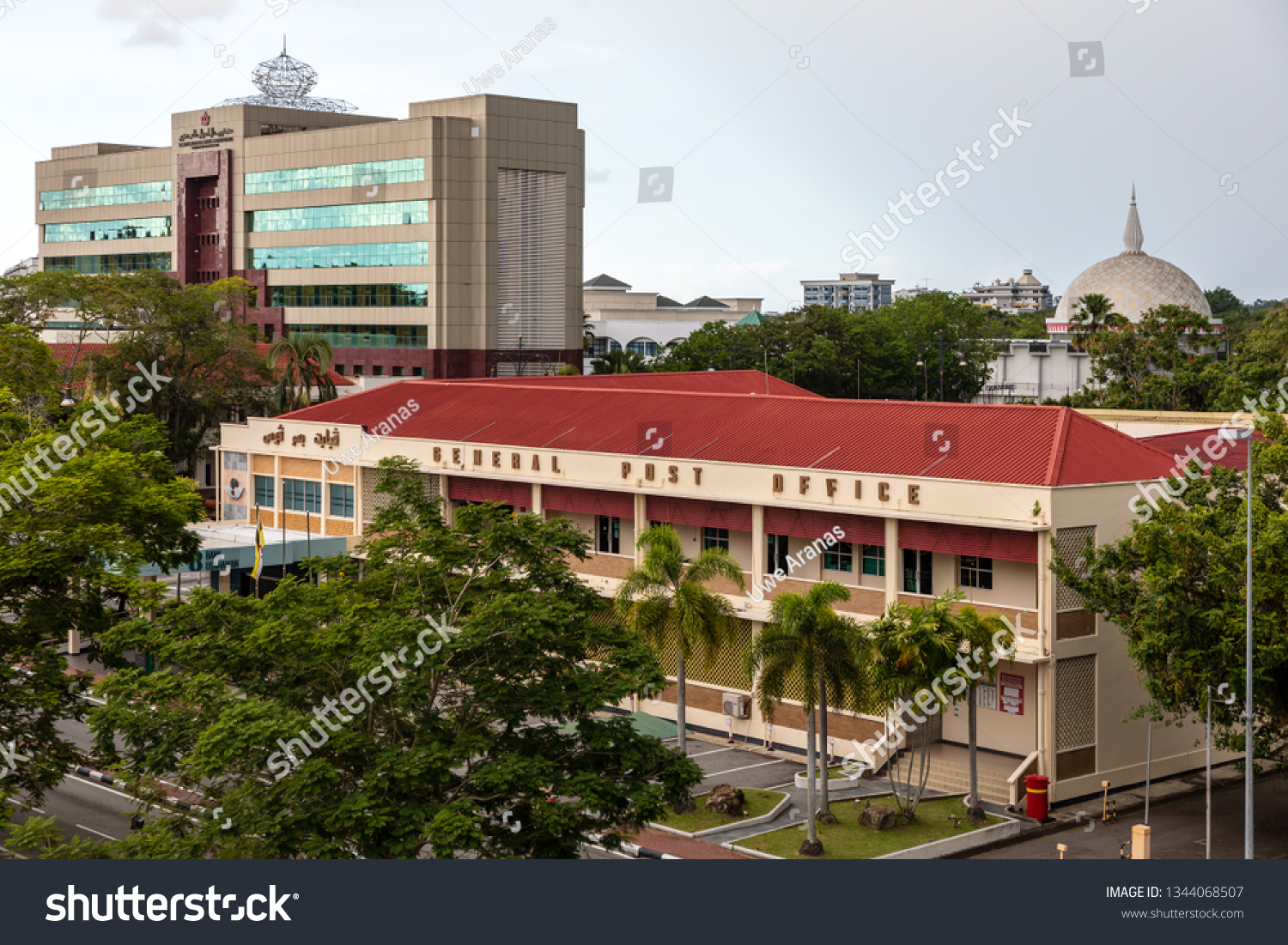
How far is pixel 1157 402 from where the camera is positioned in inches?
3049

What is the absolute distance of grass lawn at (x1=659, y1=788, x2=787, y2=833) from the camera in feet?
120

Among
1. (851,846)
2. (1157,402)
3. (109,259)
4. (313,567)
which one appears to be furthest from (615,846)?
(109,259)

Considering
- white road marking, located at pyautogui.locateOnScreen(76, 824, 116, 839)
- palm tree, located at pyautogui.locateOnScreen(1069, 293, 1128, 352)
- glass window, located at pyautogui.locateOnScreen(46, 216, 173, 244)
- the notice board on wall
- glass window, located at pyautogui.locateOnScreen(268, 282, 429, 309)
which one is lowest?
white road marking, located at pyautogui.locateOnScreen(76, 824, 116, 839)

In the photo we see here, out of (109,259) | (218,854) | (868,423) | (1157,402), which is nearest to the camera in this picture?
(218,854)

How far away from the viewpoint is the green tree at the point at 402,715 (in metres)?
21.9

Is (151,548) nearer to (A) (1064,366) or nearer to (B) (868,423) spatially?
(B) (868,423)

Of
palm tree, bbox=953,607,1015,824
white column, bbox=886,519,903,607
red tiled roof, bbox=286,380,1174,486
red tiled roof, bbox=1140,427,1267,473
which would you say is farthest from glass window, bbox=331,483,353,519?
→ red tiled roof, bbox=1140,427,1267,473

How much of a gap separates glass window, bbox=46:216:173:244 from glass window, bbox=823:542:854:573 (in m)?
100

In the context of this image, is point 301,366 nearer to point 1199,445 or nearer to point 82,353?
point 82,353

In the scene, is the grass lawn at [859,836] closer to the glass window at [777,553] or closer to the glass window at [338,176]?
the glass window at [777,553]

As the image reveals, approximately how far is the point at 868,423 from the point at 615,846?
25986mm

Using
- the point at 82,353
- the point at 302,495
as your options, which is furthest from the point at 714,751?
the point at 82,353

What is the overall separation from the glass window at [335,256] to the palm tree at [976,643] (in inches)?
3087
